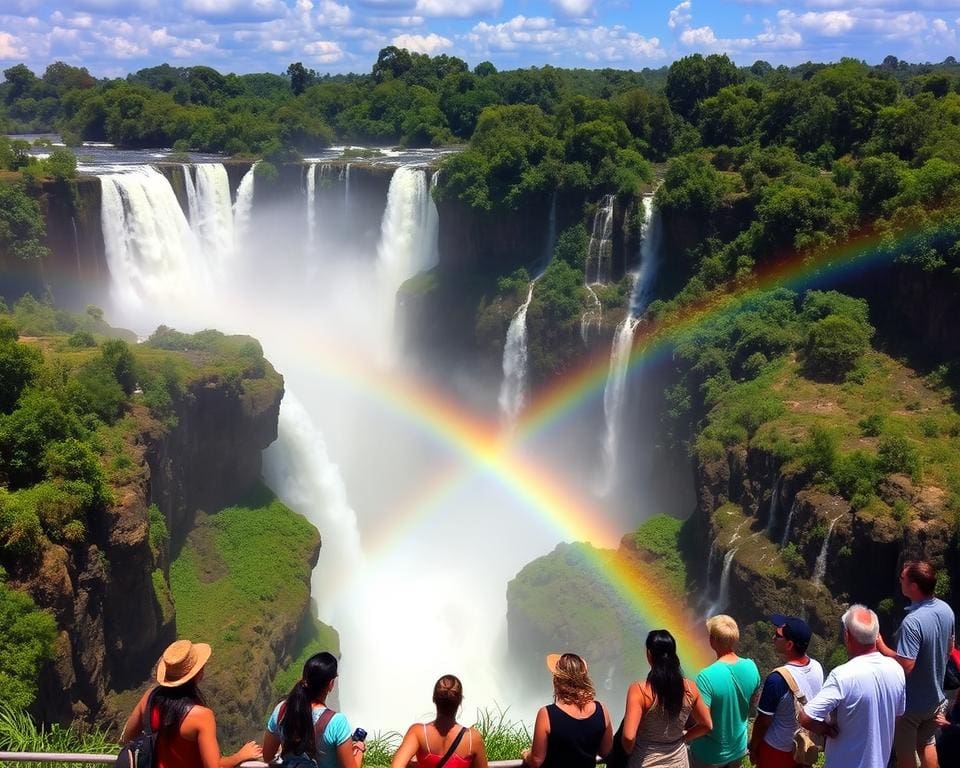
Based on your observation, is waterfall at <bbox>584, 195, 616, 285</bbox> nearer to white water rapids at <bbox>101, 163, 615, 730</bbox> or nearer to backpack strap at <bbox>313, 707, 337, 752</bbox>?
white water rapids at <bbox>101, 163, 615, 730</bbox>

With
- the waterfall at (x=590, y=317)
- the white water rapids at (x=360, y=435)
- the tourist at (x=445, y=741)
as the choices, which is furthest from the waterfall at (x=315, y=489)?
the tourist at (x=445, y=741)

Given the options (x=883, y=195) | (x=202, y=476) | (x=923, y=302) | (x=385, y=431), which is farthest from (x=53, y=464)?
(x=883, y=195)

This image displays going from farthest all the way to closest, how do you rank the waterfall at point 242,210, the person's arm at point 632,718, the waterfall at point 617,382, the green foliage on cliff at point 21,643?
1. the waterfall at point 242,210
2. the waterfall at point 617,382
3. the green foliage on cliff at point 21,643
4. the person's arm at point 632,718

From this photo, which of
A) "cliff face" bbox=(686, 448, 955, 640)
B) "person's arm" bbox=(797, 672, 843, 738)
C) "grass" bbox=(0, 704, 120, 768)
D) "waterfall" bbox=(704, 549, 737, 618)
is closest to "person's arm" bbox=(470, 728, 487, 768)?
"person's arm" bbox=(797, 672, 843, 738)

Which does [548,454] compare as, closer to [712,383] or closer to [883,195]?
[712,383]

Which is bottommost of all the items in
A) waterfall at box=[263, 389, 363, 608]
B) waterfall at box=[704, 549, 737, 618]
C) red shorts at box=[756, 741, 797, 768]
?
waterfall at box=[263, 389, 363, 608]

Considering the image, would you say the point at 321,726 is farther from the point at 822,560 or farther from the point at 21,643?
the point at 822,560

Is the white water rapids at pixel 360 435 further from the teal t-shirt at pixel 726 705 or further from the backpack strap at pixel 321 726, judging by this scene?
the backpack strap at pixel 321 726
